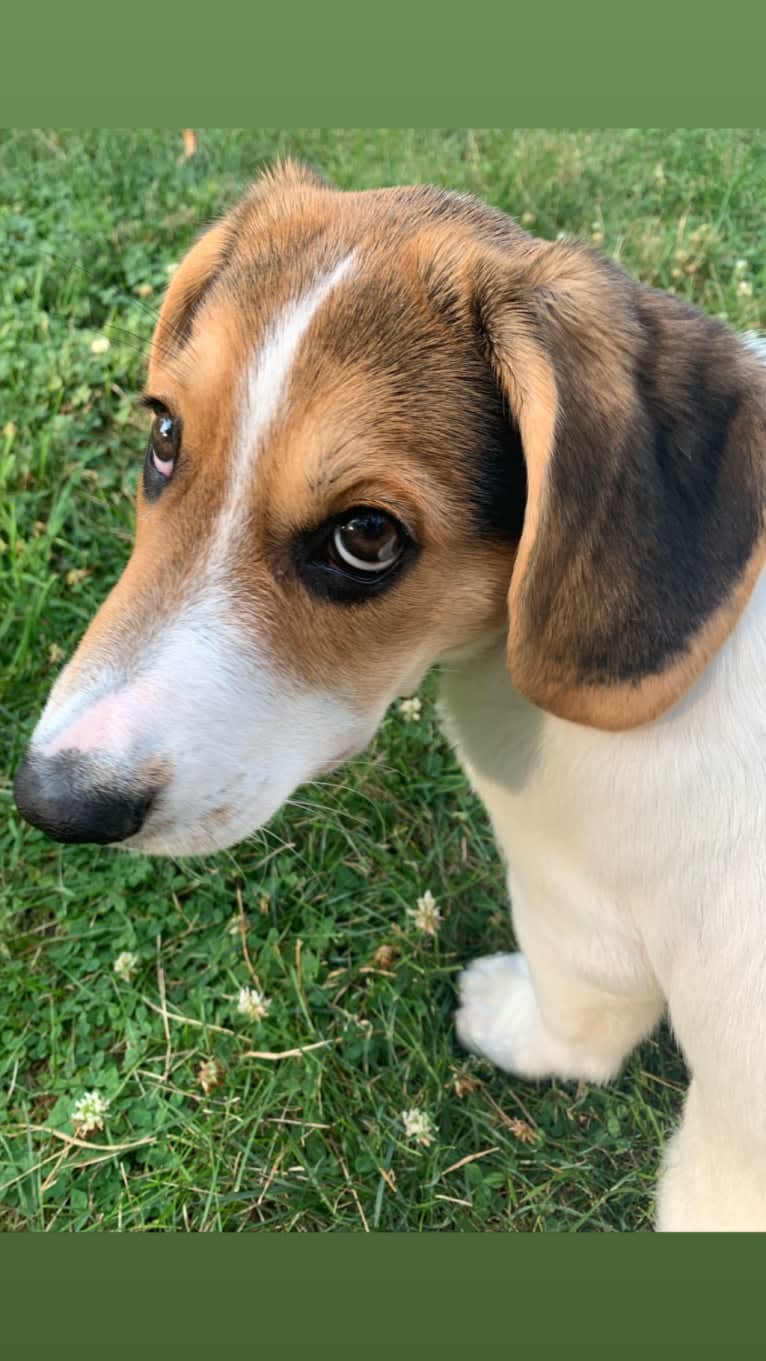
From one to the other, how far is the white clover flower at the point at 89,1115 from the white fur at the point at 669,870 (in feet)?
5.68

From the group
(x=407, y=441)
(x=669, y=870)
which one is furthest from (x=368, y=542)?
(x=669, y=870)

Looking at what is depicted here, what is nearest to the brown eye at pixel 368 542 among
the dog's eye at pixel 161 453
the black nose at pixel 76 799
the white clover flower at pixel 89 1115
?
the dog's eye at pixel 161 453

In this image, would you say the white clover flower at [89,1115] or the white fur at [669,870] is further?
the white clover flower at [89,1115]

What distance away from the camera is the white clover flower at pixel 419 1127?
3887mm

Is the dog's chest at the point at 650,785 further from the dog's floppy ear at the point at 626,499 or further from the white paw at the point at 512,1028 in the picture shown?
the white paw at the point at 512,1028

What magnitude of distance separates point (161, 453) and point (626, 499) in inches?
44.9

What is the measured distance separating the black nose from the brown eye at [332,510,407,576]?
0.67 metres

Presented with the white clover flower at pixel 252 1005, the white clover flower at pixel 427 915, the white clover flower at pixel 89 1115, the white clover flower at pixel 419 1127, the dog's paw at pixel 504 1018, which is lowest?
the white clover flower at pixel 419 1127

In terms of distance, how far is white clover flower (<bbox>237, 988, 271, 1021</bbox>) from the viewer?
401 centimetres

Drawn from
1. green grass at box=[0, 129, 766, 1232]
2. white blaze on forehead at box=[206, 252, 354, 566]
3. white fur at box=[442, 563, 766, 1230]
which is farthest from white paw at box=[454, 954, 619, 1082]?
white blaze on forehead at box=[206, 252, 354, 566]

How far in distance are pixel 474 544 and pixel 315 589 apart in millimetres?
394

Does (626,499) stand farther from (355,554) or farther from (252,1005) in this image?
(252,1005)

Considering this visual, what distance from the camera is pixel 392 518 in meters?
2.43

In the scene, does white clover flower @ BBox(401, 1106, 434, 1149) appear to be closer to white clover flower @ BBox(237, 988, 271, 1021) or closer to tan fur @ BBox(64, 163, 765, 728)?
white clover flower @ BBox(237, 988, 271, 1021)
